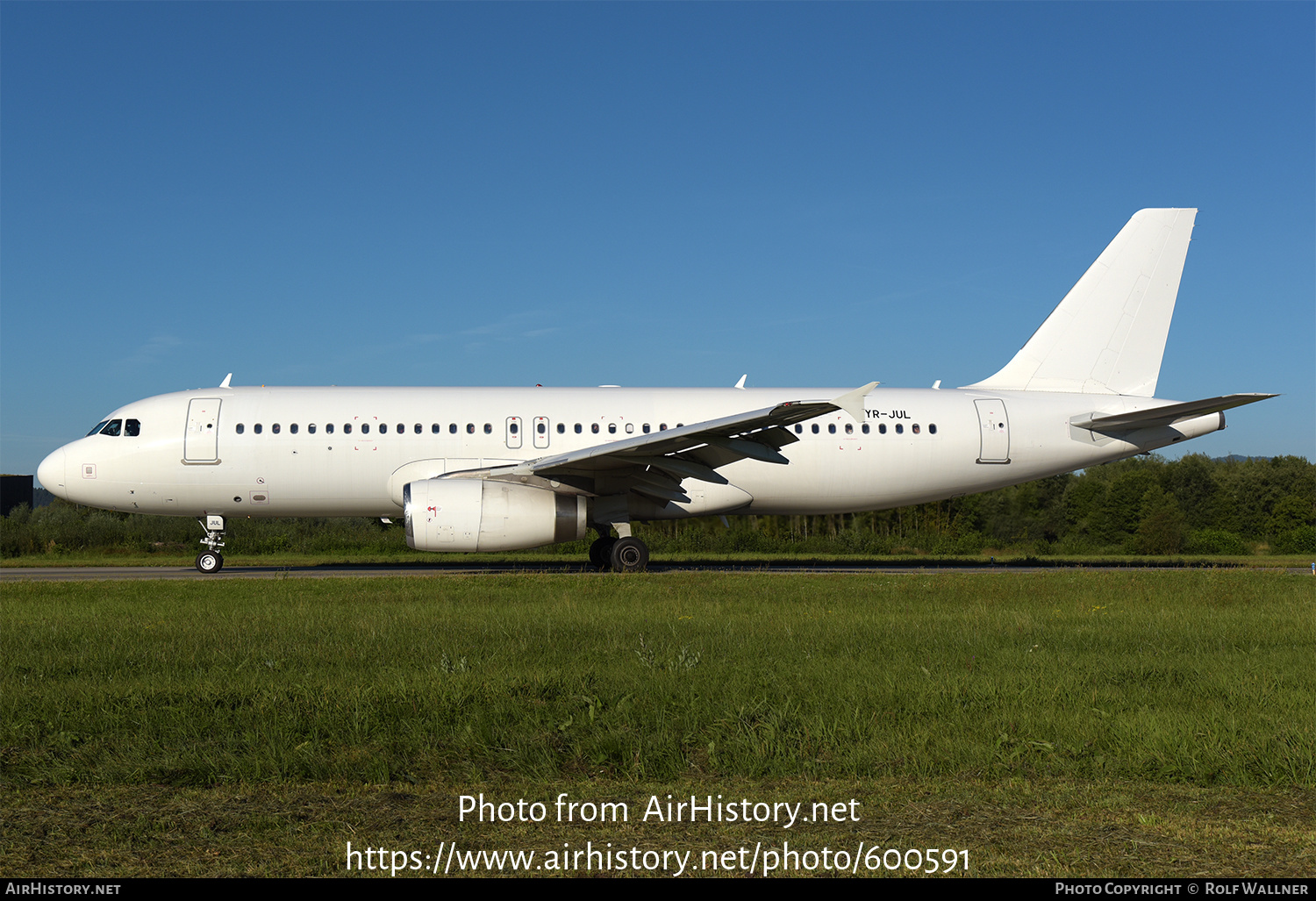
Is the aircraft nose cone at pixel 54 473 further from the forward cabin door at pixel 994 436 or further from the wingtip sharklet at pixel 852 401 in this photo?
the forward cabin door at pixel 994 436

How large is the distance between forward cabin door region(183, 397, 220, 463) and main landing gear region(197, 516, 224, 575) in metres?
1.23

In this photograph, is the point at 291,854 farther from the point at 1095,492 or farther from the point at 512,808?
the point at 1095,492

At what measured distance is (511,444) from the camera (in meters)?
17.0

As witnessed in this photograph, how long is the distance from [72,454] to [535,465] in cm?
848

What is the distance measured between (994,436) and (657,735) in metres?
14.6

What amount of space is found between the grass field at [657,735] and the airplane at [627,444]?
641 centimetres

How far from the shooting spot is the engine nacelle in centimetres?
1451

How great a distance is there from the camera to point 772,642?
773 cm

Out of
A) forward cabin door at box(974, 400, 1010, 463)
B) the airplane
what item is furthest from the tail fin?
forward cabin door at box(974, 400, 1010, 463)

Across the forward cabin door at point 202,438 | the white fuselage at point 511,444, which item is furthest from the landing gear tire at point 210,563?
the forward cabin door at point 202,438

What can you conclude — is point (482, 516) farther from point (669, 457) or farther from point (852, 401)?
point (852, 401)

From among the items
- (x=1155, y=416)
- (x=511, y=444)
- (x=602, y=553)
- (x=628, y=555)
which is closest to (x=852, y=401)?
Answer: (x=628, y=555)

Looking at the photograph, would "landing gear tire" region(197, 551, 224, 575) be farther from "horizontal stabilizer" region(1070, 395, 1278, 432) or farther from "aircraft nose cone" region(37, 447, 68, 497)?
"horizontal stabilizer" region(1070, 395, 1278, 432)
